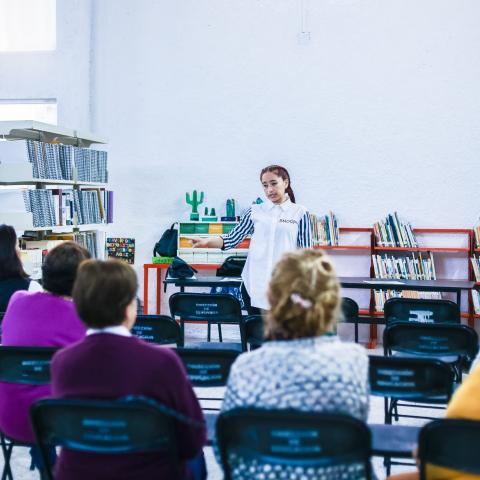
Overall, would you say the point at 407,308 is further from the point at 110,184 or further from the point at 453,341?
the point at 110,184

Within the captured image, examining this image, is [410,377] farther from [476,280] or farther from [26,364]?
[476,280]

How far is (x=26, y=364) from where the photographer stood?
8.13 feet

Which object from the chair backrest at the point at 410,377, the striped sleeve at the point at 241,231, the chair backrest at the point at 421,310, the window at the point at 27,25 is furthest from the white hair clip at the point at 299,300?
the window at the point at 27,25

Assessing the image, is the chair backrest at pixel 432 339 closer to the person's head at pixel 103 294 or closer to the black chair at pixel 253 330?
the black chair at pixel 253 330

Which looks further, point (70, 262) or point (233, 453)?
point (70, 262)

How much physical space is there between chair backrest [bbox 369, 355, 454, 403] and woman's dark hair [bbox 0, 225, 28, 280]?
2.02 m

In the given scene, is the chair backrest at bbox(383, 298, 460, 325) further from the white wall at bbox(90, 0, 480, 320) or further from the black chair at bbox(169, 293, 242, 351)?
the white wall at bbox(90, 0, 480, 320)

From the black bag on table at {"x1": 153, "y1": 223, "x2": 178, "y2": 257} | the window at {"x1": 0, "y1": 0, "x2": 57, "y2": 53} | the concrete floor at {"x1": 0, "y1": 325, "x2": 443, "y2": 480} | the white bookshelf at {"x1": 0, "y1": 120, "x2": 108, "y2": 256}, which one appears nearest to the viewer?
the concrete floor at {"x1": 0, "y1": 325, "x2": 443, "y2": 480}

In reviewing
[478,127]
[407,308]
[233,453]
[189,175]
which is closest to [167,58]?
[189,175]

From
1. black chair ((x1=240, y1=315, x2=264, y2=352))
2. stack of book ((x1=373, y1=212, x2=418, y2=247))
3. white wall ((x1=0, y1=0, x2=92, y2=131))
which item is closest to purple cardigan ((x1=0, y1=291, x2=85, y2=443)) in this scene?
black chair ((x1=240, y1=315, x2=264, y2=352))

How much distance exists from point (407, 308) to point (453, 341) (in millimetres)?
957

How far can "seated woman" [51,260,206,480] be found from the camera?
5.95ft

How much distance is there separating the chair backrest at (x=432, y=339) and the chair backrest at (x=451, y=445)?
1482 mm

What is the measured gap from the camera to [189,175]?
22.9 feet
